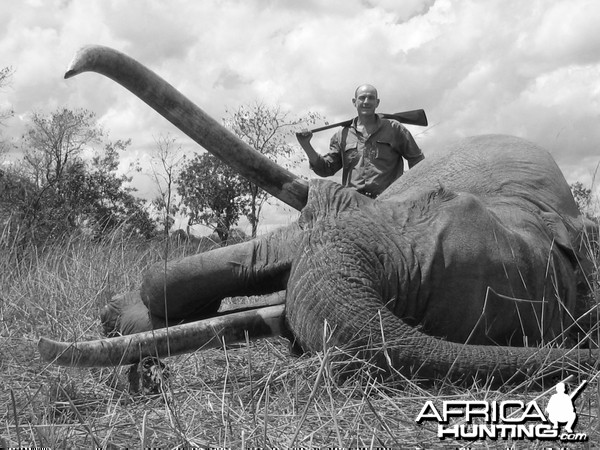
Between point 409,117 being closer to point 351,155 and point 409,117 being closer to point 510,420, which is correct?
point 351,155

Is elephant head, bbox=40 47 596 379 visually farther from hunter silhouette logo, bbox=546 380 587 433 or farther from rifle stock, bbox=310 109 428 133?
rifle stock, bbox=310 109 428 133

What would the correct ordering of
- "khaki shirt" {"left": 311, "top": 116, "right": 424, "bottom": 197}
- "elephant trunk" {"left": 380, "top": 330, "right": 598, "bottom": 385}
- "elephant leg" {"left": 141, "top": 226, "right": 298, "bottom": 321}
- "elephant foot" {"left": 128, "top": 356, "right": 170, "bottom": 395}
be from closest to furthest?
"elephant trunk" {"left": 380, "top": 330, "right": 598, "bottom": 385}
"elephant foot" {"left": 128, "top": 356, "right": 170, "bottom": 395}
"elephant leg" {"left": 141, "top": 226, "right": 298, "bottom": 321}
"khaki shirt" {"left": 311, "top": 116, "right": 424, "bottom": 197}

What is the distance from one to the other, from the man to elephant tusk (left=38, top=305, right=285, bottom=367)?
351cm

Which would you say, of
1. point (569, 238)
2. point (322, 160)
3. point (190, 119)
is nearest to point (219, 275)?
point (190, 119)

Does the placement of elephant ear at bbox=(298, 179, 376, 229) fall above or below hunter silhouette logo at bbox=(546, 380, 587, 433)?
above

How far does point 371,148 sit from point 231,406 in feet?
14.3

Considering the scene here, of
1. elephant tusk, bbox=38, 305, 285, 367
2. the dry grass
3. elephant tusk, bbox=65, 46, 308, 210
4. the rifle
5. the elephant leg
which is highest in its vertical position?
the rifle

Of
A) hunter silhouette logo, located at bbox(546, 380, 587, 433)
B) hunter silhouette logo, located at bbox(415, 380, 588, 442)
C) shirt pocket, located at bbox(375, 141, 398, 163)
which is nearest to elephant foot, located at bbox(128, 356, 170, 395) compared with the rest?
hunter silhouette logo, located at bbox(415, 380, 588, 442)

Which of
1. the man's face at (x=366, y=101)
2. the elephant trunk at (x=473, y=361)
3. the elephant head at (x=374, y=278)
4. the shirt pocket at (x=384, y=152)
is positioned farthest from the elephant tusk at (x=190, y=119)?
the man's face at (x=366, y=101)

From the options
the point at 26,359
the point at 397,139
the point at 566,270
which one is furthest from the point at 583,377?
the point at 397,139

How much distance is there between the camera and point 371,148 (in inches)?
247

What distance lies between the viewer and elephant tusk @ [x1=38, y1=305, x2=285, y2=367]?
2.33 m

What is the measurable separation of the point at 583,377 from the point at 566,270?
0.64 meters

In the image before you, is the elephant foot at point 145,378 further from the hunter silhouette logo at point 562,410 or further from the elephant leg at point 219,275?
the hunter silhouette logo at point 562,410
